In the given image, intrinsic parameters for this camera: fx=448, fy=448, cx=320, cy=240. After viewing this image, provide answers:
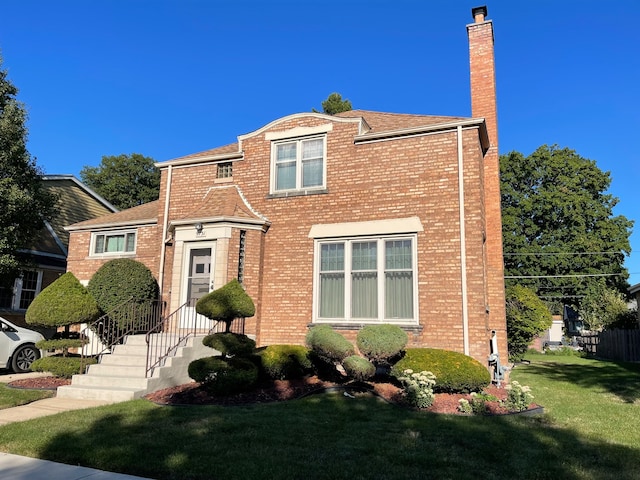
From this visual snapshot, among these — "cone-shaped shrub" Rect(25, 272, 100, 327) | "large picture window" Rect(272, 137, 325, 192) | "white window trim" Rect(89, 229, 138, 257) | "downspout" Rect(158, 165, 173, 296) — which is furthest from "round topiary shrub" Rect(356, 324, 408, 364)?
"white window trim" Rect(89, 229, 138, 257)

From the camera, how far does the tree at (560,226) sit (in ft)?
119

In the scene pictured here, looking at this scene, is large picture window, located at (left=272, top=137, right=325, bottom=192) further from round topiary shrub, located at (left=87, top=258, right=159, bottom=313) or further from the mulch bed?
the mulch bed

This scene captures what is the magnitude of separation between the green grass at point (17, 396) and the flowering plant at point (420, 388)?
6766 millimetres

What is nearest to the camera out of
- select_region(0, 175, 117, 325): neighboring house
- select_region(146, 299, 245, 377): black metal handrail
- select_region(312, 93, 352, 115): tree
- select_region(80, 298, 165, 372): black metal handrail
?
select_region(146, 299, 245, 377): black metal handrail

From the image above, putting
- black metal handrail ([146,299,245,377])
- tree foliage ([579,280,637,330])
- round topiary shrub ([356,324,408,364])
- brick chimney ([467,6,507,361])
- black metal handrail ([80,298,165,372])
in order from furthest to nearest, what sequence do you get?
1. tree foliage ([579,280,637,330])
2. brick chimney ([467,6,507,361])
3. black metal handrail ([80,298,165,372])
4. black metal handrail ([146,299,245,377])
5. round topiary shrub ([356,324,408,364])

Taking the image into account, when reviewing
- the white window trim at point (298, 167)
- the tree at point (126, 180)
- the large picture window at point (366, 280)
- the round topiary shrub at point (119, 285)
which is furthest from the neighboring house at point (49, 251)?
the tree at point (126, 180)

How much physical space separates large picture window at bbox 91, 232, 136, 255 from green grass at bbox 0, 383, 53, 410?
6.58 metres

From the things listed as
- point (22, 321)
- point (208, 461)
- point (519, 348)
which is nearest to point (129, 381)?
point (208, 461)

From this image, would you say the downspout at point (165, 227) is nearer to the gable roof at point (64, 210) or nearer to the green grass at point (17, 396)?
the green grass at point (17, 396)

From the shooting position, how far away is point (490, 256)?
11.6 metres

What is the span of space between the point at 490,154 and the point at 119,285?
34.6ft

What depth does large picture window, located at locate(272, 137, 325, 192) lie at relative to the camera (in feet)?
39.8

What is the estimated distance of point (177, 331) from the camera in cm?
1167

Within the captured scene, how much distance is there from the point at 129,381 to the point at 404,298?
6.10 meters
